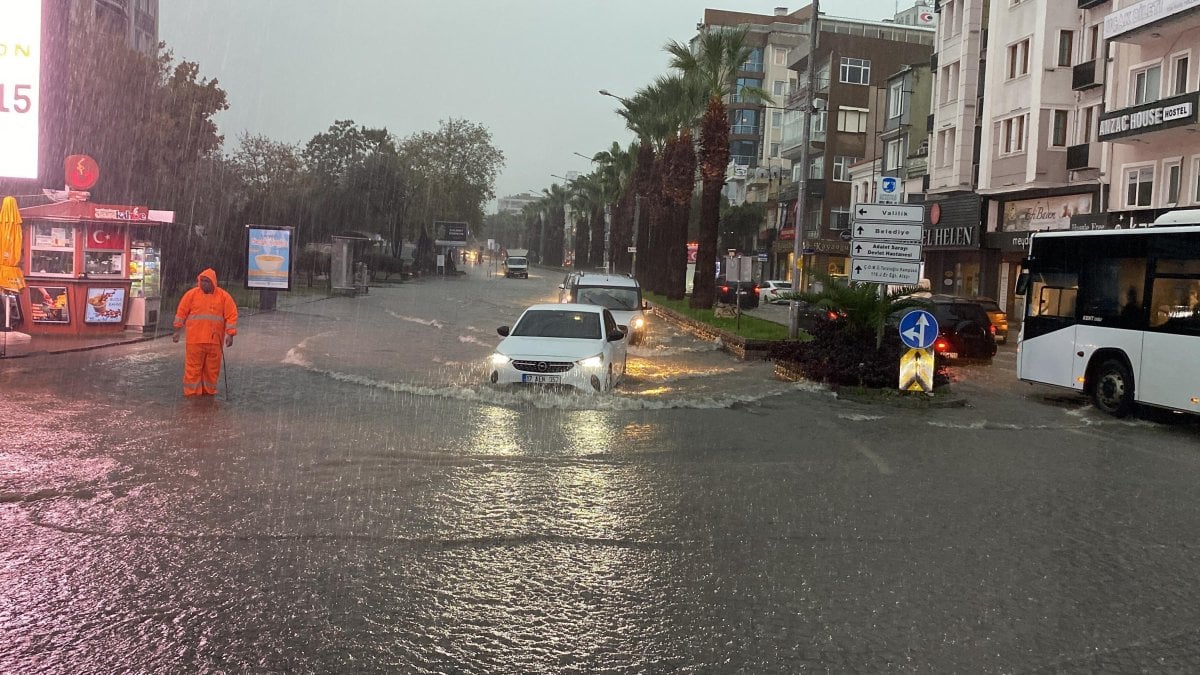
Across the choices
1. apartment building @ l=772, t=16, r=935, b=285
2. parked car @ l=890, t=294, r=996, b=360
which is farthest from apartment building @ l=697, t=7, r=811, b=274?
parked car @ l=890, t=294, r=996, b=360

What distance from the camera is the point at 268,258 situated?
3316cm

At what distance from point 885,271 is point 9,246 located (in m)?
15.0

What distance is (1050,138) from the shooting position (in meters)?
38.4

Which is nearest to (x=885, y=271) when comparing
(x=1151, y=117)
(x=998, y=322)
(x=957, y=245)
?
(x=998, y=322)

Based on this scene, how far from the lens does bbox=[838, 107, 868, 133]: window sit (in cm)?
7244

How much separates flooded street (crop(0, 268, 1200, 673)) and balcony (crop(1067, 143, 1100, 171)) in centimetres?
2574

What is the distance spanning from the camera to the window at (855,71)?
2872 inches

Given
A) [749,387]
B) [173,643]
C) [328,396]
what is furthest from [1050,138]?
[173,643]

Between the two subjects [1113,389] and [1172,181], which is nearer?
[1113,389]

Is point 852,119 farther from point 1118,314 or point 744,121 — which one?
point 1118,314

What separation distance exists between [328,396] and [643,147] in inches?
1697

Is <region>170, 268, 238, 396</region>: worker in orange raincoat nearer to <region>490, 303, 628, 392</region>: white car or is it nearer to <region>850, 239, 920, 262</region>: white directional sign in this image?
<region>490, 303, 628, 392</region>: white car

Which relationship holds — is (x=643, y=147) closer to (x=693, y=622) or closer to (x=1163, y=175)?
(x=1163, y=175)

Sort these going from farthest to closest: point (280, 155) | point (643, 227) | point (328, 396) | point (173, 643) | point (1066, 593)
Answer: point (643, 227) → point (280, 155) → point (328, 396) → point (1066, 593) → point (173, 643)
